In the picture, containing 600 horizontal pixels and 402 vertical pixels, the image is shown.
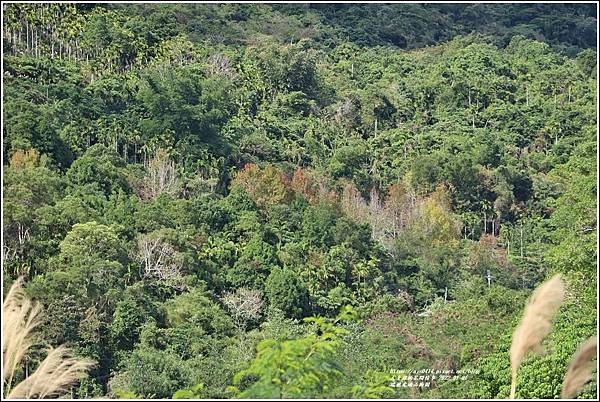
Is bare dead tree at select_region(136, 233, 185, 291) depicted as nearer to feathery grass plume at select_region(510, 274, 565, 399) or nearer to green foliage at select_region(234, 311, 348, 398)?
green foliage at select_region(234, 311, 348, 398)

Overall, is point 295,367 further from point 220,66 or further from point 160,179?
point 220,66

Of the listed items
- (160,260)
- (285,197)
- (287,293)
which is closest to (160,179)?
(285,197)

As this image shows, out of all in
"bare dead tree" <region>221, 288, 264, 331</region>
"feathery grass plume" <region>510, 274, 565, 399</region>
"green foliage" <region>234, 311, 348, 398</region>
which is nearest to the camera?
"feathery grass plume" <region>510, 274, 565, 399</region>

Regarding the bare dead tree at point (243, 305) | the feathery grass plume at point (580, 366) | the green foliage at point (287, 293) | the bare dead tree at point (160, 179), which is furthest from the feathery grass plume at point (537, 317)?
the bare dead tree at point (160, 179)

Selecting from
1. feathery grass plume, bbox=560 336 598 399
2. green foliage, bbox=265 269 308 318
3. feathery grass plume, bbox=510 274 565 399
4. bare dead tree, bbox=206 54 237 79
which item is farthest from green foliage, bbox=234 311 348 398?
bare dead tree, bbox=206 54 237 79

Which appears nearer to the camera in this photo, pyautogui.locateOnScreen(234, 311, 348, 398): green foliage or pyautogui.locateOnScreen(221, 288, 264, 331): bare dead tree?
pyautogui.locateOnScreen(234, 311, 348, 398): green foliage

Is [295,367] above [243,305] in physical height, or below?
above

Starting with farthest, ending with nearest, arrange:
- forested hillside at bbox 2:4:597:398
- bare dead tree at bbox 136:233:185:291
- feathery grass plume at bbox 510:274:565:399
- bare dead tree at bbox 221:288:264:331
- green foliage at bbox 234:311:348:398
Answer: bare dead tree at bbox 136:233:185:291, bare dead tree at bbox 221:288:264:331, forested hillside at bbox 2:4:597:398, green foliage at bbox 234:311:348:398, feathery grass plume at bbox 510:274:565:399

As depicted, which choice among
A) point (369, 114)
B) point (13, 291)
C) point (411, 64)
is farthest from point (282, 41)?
point (13, 291)

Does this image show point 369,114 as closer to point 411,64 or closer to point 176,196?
point 411,64
